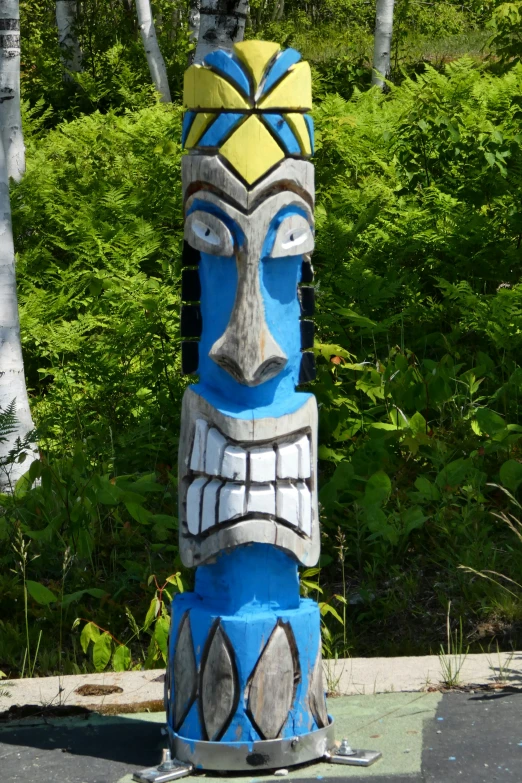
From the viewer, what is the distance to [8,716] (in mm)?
3588

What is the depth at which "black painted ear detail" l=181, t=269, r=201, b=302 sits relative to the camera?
324cm

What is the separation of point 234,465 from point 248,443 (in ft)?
0.29

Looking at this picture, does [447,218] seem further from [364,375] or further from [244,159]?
[244,159]

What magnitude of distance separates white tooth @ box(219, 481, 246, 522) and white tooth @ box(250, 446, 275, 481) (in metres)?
0.06

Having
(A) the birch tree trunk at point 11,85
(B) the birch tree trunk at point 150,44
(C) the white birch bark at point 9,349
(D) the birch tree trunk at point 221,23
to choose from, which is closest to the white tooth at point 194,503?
(C) the white birch bark at point 9,349

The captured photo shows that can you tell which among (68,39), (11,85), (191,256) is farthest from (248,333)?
(68,39)

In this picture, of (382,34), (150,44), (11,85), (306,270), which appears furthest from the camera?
(150,44)

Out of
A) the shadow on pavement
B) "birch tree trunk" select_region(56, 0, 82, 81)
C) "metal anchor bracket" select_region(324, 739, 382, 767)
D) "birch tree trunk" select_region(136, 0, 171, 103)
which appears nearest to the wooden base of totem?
"metal anchor bracket" select_region(324, 739, 382, 767)

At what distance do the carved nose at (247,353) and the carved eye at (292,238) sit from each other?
A: 10.1 inches

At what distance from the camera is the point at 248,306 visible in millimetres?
3027

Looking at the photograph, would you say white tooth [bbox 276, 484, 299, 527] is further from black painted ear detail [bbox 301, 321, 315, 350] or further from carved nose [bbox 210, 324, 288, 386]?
black painted ear detail [bbox 301, 321, 315, 350]

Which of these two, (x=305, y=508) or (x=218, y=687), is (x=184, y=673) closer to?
(x=218, y=687)

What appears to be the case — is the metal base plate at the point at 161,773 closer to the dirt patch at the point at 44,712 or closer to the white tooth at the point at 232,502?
the dirt patch at the point at 44,712

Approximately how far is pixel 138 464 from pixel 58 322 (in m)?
2.94
